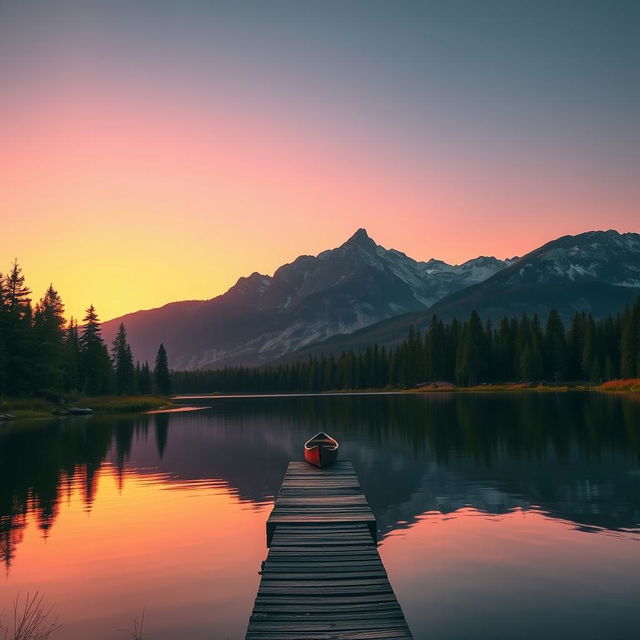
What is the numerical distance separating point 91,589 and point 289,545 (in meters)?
6.91

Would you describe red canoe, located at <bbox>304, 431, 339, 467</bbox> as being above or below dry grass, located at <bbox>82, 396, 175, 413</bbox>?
below

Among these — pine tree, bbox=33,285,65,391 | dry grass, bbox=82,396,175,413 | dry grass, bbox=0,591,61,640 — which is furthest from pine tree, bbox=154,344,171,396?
dry grass, bbox=0,591,61,640

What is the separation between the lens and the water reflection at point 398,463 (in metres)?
29.2

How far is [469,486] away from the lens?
3428 centimetres

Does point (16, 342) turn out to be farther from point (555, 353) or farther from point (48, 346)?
point (555, 353)

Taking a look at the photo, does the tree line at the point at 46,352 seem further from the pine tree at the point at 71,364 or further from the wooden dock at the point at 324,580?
the wooden dock at the point at 324,580

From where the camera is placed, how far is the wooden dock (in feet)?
39.1

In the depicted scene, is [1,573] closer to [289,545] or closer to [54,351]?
[289,545]

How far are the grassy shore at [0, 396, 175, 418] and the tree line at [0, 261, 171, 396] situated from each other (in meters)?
3.43

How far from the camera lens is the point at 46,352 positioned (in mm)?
111000

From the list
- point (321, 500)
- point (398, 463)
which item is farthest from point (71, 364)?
point (321, 500)

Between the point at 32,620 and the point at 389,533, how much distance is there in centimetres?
1403

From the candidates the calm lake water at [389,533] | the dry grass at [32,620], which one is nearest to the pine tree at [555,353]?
the calm lake water at [389,533]

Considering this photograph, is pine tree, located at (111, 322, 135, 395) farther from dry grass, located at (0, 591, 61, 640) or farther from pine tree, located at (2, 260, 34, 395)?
dry grass, located at (0, 591, 61, 640)
